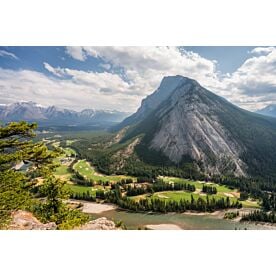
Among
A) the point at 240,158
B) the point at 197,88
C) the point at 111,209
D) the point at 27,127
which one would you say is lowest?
the point at 111,209

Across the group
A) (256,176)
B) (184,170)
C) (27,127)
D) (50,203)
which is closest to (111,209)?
(50,203)

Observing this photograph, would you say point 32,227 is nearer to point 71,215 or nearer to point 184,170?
point 71,215

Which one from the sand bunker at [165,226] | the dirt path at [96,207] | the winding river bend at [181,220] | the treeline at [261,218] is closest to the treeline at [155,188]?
the dirt path at [96,207]

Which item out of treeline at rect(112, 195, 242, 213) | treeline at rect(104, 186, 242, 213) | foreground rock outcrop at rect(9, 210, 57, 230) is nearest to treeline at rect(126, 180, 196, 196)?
treeline at rect(104, 186, 242, 213)

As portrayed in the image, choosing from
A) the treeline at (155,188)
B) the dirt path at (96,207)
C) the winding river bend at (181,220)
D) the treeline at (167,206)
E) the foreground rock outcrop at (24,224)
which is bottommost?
the winding river bend at (181,220)

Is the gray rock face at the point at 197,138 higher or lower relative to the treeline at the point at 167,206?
higher

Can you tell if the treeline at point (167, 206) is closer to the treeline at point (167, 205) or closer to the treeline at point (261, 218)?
the treeline at point (167, 205)
